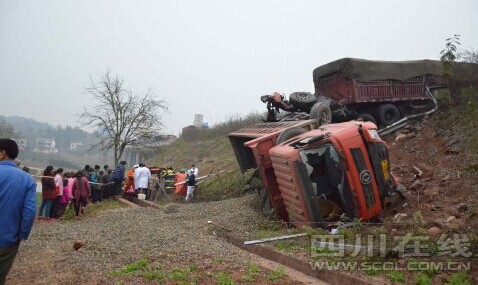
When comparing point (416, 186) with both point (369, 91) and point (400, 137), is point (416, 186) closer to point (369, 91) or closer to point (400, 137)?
point (400, 137)

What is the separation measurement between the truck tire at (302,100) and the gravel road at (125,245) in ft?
14.1

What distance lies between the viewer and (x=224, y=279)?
4.60 m

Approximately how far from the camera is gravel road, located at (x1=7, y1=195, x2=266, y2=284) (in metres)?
5.01

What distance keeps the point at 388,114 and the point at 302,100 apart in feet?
12.1

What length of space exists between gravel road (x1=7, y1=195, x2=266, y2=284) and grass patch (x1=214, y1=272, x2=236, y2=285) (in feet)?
1.70

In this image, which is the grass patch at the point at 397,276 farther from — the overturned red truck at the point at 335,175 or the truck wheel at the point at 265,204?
the truck wheel at the point at 265,204

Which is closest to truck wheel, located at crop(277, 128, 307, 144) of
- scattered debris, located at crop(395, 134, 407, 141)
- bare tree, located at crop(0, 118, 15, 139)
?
scattered debris, located at crop(395, 134, 407, 141)

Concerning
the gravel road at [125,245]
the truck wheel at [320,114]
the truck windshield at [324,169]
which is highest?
the truck wheel at [320,114]

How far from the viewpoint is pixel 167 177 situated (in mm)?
16422

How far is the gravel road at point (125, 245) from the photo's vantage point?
16.4 feet

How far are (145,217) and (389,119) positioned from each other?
9323mm

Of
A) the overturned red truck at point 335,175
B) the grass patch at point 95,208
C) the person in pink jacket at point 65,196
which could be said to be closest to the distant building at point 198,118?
the grass patch at point 95,208

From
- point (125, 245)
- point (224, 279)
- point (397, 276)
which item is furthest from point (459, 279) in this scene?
point (125, 245)

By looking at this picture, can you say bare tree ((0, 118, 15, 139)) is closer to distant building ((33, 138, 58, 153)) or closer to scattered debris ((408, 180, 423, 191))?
distant building ((33, 138, 58, 153))
